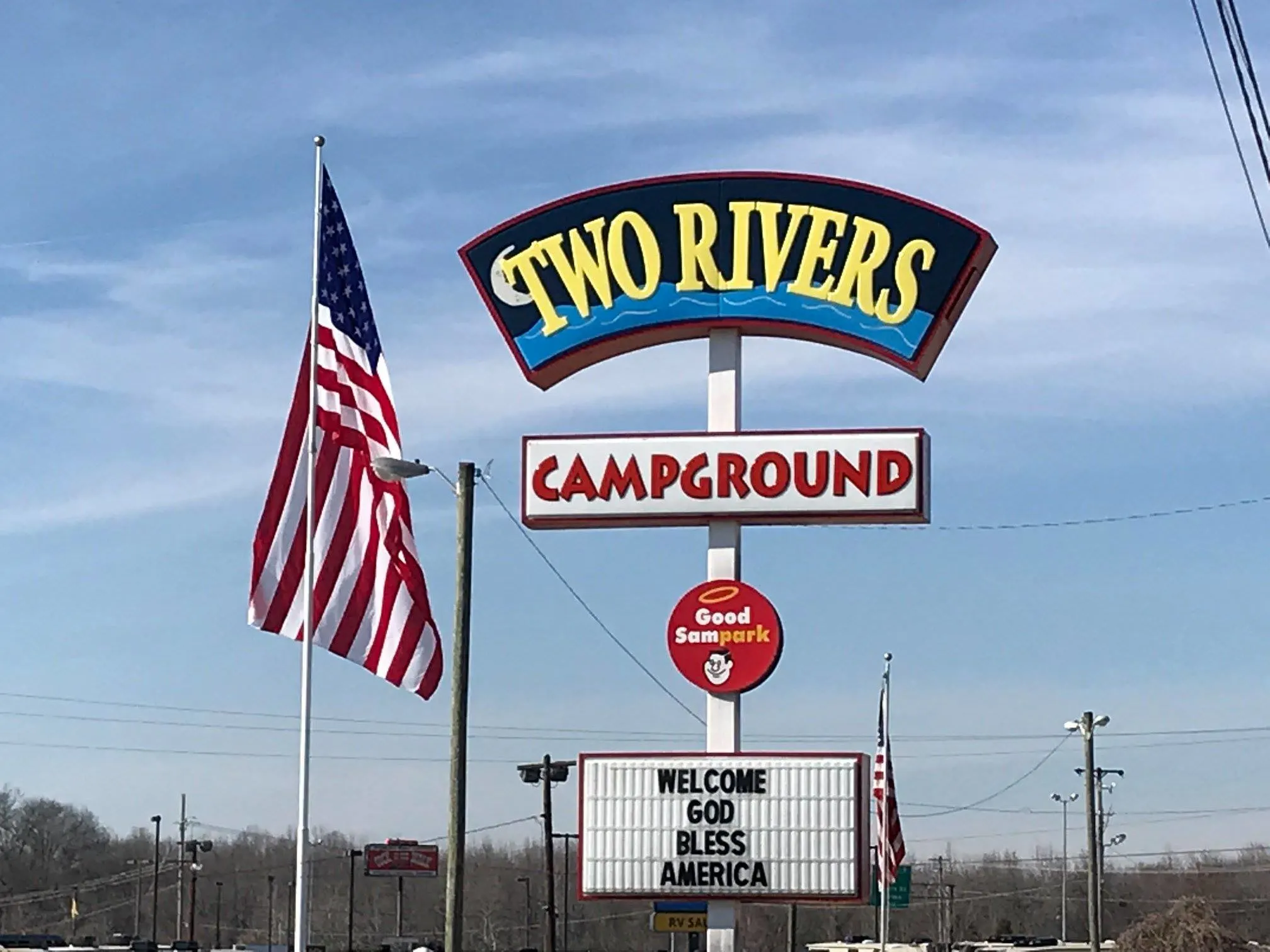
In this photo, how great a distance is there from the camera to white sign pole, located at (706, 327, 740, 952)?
21.2 m

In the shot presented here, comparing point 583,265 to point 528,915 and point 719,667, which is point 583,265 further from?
point 528,915

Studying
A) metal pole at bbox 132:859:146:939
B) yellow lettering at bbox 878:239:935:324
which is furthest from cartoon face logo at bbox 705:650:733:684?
metal pole at bbox 132:859:146:939

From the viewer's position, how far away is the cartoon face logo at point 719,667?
2117 centimetres

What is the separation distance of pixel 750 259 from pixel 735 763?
573 cm

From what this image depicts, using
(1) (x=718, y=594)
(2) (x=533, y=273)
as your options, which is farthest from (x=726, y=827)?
Answer: (2) (x=533, y=273)

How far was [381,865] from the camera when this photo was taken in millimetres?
124500

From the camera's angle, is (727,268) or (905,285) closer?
(905,285)

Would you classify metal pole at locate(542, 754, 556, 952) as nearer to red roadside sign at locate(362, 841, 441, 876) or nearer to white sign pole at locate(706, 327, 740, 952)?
white sign pole at locate(706, 327, 740, 952)

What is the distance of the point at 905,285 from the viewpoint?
2166 centimetres

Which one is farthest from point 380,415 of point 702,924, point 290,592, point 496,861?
point 496,861

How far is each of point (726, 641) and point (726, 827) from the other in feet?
6.65

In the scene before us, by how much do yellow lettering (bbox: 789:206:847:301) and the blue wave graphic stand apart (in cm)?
11

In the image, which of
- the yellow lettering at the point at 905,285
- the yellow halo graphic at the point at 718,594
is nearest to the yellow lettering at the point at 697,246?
the yellow lettering at the point at 905,285

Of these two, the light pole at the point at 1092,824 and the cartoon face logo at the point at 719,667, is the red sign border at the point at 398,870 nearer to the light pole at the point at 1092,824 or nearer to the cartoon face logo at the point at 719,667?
the light pole at the point at 1092,824
